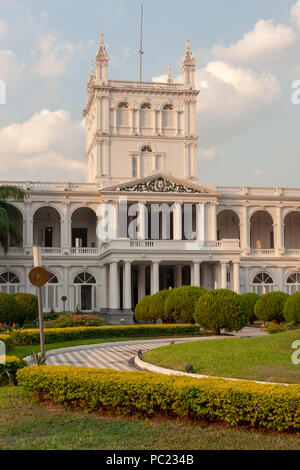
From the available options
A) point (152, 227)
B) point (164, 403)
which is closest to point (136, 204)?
point (152, 227)

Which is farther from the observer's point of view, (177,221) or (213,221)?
(213,221)

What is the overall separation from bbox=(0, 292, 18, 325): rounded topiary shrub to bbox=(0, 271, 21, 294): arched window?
63.5ft

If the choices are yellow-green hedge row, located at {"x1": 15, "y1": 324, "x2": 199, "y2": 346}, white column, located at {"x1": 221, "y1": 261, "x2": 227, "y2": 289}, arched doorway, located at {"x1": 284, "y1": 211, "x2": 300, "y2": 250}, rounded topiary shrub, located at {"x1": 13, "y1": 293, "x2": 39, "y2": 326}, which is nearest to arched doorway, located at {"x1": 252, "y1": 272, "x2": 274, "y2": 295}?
arched doorway, located at {"x1": 284, "y1": 211, "x2": 300, "y2": 250}

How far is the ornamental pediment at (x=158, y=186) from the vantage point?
50188 millimetres

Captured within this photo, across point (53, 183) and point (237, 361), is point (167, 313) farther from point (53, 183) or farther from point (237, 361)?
point (53, 183)

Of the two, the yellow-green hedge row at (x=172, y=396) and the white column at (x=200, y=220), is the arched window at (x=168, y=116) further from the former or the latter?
the yellow-green hedge row at (x=172, y=396)

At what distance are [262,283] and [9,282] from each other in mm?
22052

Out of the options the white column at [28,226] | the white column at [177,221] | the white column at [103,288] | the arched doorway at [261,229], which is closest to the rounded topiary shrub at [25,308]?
the white column at [103,288]

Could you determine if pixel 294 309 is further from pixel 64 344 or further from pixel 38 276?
pixel 38 276

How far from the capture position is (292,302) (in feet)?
93.0

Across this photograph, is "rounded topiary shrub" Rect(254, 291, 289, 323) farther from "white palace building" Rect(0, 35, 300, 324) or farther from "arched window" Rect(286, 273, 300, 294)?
"arched window" Rect(286, 273, 300, 294)

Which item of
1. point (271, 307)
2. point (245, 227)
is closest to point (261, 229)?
point (245, 227)

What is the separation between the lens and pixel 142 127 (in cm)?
5616

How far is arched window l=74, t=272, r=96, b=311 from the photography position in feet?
168
